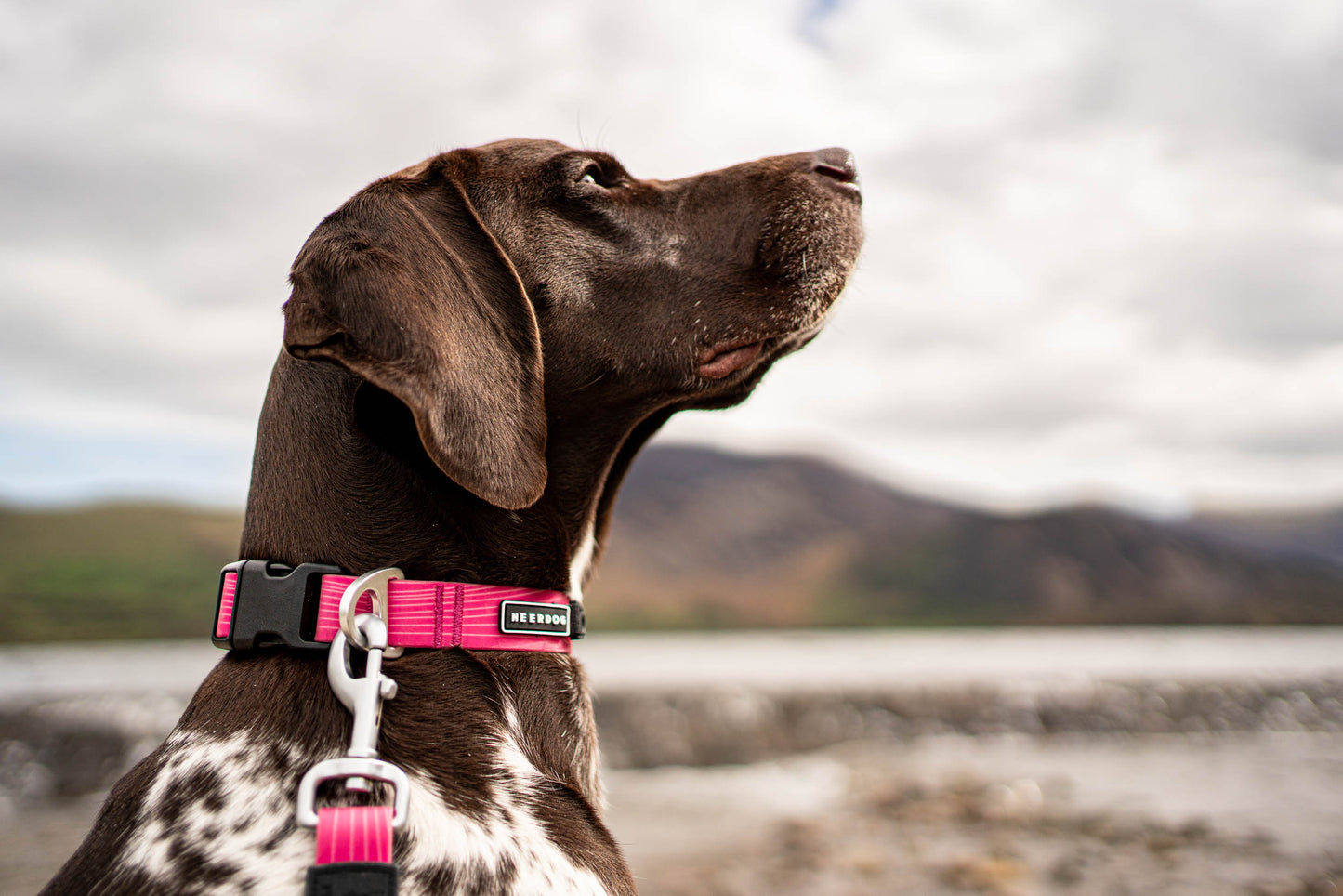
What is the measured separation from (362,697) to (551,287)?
50.8 inches

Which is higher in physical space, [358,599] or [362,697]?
[358,599]

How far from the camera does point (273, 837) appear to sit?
6.56 ft

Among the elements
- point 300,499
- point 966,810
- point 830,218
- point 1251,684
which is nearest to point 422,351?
point 300,499

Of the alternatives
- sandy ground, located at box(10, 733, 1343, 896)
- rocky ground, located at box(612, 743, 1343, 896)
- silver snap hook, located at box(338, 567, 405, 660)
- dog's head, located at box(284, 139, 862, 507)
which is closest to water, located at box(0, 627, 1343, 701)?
sandy ground, located at box(10, 733, 1343, 896)

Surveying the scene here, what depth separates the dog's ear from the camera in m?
2.11

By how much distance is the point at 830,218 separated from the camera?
297 cm

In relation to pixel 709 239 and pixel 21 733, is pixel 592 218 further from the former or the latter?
Result: pixel 21 733

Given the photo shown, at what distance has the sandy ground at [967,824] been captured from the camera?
790 centimetres

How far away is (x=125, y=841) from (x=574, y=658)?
1138 mm

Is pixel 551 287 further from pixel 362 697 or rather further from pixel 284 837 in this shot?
pixel 284 837

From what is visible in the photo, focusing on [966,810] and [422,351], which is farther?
[966,810]

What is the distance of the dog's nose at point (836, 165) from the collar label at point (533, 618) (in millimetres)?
1662

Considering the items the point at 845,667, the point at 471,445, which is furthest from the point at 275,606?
the point at 845,667

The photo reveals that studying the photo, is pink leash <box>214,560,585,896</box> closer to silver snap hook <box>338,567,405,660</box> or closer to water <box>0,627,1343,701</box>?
silver snap hook <box>338,567,405,660</box>
